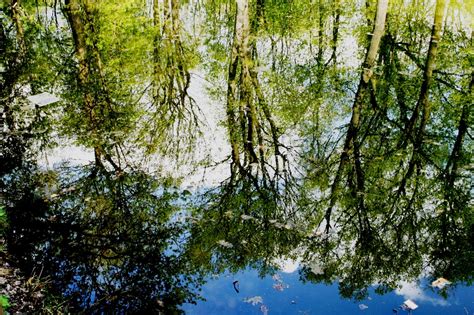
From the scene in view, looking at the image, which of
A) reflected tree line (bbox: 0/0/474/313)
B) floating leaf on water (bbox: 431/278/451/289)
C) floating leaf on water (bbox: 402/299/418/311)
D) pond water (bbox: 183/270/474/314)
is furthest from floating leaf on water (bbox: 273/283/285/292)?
floating leaf on water (bbox: 431/278/451/289)

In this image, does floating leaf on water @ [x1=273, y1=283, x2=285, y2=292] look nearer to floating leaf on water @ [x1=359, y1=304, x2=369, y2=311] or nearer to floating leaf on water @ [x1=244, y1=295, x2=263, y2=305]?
floating leaf on water @ [x1=244, y1=295, x2=263, y2=305]

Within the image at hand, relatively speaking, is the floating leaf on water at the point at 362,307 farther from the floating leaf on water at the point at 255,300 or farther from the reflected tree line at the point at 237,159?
the floating leaf on water at the point at 255,300

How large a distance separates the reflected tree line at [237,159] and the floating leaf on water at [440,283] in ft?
0.48

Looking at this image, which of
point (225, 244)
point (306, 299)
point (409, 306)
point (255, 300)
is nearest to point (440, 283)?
point (409, 306)

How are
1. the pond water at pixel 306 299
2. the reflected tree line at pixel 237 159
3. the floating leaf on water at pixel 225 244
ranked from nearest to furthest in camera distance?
the pond water at pixel 306 299, the reflected tree line at pixel 237 159, the floating leaf on water at pixel 225 244

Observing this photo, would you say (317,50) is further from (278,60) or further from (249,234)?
(249,234)

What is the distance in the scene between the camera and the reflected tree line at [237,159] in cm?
461

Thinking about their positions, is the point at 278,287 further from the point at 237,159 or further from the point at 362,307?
the point at 237,159

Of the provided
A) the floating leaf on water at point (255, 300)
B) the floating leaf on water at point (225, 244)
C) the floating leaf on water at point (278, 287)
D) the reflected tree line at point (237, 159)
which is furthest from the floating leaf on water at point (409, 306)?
the floating leaf on water at point (225, 244)

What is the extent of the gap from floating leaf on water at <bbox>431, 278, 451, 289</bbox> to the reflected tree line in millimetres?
145

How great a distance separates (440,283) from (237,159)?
363cm

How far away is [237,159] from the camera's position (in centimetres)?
693

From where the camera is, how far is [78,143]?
23.3ft

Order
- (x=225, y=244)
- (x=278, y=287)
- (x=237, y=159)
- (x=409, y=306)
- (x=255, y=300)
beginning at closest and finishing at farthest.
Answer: (x=409, y=306) → (x=255, y=300) → (x=278, y=287) → (x=225, y=244) → (x=237, y=159)
